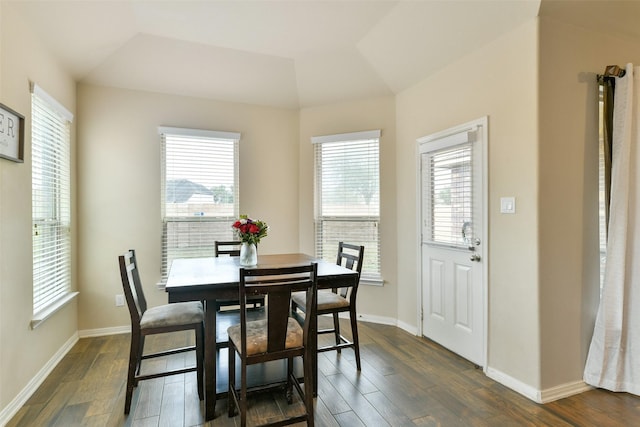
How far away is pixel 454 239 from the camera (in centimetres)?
303

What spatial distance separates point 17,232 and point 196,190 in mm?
1727

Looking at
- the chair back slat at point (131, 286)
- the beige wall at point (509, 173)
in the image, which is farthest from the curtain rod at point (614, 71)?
the chair back slat at point (131, 286)

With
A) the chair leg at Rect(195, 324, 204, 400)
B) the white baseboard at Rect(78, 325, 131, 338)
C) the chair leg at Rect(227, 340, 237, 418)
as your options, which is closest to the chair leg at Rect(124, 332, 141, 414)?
the chair leg at Rect(195, 324, 204, 400)

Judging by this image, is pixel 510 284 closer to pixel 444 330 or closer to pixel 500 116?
pixel 444 330

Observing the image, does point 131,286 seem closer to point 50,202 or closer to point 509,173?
point 50,202

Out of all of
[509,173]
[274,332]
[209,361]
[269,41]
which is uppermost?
[269,41]

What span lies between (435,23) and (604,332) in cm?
260

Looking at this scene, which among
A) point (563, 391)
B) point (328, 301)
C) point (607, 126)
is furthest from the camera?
point (328, 301)

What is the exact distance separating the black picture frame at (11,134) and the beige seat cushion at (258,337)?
1.77m

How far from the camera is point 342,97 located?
155 inches

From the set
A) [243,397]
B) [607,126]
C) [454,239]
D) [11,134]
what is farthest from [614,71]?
[11,134]

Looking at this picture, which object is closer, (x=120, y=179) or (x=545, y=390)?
(x=545, y=390)

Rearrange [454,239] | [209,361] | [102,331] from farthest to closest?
[102,331], [454,239], [209,361]

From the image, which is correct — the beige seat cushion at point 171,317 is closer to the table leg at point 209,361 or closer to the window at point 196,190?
the table leg at point 209,361
